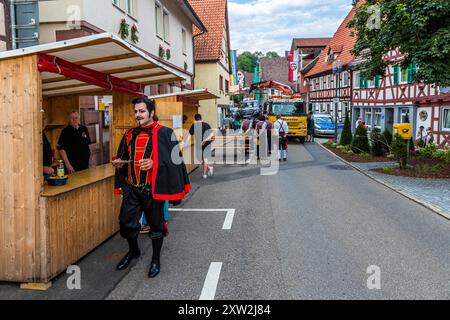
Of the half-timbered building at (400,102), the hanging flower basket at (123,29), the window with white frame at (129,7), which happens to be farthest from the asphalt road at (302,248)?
the half-timbered building at (400,102)

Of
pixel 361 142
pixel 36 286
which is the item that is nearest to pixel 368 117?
pixel 361 142

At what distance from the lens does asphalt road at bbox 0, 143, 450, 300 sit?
188 inches

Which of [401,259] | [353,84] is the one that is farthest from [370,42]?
[353,84]

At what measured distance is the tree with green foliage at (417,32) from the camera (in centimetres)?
1203

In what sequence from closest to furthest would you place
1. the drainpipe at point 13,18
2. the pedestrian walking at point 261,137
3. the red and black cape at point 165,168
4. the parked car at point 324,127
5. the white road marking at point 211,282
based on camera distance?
1. the white road marking at point 211,282
2. the red and black cape at point 165,168
3. the drainpipe at point 13,18
4. the pedestrian walking at point 261,137
5. the parked car at point 324,127

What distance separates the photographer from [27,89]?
4863mm

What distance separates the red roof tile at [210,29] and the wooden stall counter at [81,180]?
28.3m

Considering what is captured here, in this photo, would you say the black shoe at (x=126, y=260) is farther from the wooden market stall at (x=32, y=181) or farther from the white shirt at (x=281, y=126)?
the white shirt at (x=281, y=126)

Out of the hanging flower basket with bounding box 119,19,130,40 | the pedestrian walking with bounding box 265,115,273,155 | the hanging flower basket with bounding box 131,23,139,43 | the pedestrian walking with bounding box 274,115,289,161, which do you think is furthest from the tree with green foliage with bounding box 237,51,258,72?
the hanging flower basket with bounding box 119,19,130,40

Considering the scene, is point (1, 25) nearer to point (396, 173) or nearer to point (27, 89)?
point (27, 89)

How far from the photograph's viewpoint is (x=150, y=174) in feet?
17.3

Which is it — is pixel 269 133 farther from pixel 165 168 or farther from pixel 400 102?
pixel 165 168

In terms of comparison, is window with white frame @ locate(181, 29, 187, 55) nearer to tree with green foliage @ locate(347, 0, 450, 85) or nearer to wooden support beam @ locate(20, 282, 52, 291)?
tree with green foliage @ locate(347, 0, 450, 85)

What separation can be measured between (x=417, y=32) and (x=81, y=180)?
1014cm
